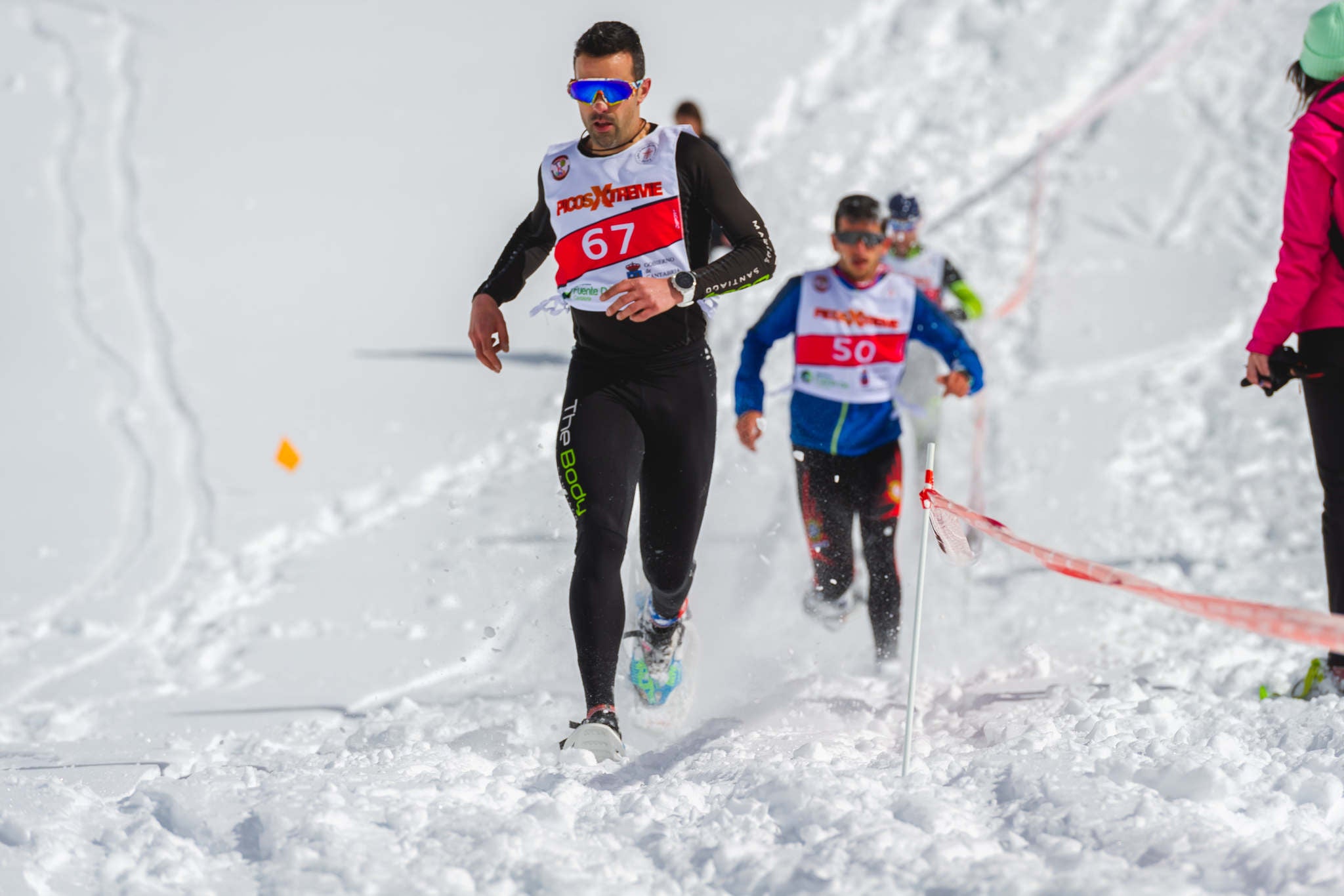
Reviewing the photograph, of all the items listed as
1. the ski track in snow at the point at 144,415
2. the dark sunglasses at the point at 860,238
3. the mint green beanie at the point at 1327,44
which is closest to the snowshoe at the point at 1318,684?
the mint green beanie at the point at 1327,44

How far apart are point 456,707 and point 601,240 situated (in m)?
1.87

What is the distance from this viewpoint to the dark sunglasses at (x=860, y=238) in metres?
4.96

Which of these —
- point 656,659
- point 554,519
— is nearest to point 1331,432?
point 656,659

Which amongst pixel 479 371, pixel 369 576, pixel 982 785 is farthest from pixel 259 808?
pixel 479 371

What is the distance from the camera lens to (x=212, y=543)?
275 inches

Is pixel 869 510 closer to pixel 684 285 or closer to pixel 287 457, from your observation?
pixel 684 285

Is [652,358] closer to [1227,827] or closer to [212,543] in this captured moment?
[1227,827]

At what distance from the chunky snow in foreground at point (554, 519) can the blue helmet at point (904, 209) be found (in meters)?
1.63

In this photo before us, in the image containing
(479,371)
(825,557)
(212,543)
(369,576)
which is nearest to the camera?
(825,557)

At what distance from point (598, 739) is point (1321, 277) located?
2.49m

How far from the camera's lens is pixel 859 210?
4914 millimetres

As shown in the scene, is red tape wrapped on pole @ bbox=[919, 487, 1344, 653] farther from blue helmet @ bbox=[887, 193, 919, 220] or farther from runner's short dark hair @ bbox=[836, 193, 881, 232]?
blue helmet @ bbox=[887, 193, 919, 220]

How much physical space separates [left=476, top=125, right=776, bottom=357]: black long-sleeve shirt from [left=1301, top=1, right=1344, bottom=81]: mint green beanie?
5.49ft

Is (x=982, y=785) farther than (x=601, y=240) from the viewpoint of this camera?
No
